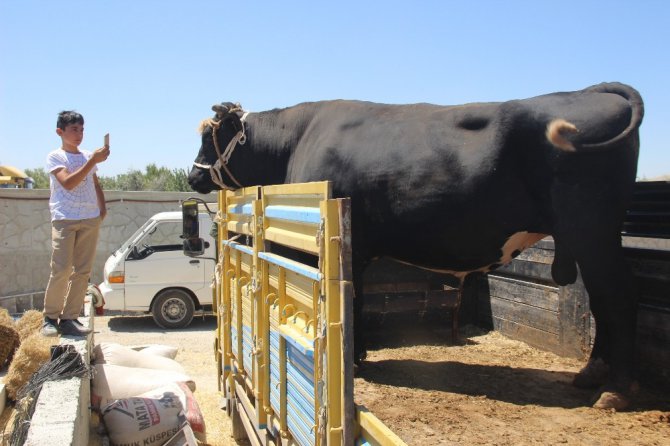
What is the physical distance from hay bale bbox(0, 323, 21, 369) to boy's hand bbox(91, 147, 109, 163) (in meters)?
1.49

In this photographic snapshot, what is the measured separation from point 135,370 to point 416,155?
116 inches

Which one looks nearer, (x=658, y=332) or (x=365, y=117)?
(x=658, y=332)

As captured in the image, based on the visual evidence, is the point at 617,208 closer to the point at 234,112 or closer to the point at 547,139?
the point at 547,139

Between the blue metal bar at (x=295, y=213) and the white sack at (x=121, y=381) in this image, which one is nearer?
the blue metal bar at (x=295, y=213)

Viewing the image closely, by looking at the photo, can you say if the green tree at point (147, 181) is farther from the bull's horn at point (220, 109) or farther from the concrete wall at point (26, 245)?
the bull's horn at point (220, 109)

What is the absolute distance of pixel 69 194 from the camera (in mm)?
4680

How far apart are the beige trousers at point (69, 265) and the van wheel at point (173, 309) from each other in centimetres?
618

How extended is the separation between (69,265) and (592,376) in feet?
11.8

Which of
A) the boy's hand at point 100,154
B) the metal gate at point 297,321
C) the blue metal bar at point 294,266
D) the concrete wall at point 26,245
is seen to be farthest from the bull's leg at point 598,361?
the concrete wall at point 26,245

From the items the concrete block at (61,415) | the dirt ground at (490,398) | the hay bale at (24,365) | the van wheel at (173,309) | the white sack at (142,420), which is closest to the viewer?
the dirt ground at (490,398)

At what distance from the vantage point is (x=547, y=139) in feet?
11.4

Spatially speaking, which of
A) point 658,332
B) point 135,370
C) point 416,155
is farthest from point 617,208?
point 135,370

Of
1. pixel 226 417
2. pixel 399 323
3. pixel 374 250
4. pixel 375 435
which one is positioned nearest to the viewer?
pixel 375 435

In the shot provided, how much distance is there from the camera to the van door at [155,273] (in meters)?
10.8
